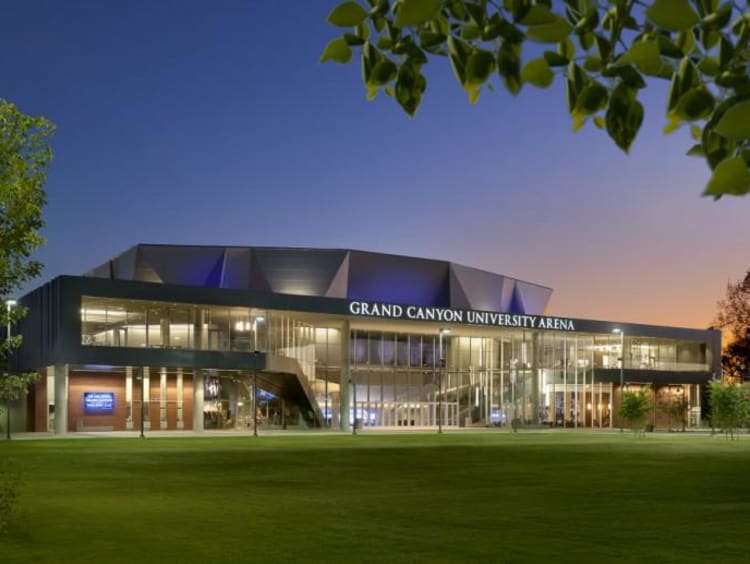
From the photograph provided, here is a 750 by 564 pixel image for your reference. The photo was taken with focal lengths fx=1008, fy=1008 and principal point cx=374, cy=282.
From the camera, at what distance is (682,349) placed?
11244cm

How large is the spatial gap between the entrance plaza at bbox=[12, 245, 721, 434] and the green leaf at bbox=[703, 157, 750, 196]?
6680cm

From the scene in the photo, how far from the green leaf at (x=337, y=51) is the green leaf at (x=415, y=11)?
0.94 m

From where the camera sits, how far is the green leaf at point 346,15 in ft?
11.4

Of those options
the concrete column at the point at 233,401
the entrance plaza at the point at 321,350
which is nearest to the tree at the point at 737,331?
the entrance plaza at the point at 321,350

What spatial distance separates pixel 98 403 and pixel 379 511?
55.8 m

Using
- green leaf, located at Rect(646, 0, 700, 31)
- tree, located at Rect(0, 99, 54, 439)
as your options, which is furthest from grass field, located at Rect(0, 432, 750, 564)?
green leaf, located at Rect(646, 0, 700, 31)

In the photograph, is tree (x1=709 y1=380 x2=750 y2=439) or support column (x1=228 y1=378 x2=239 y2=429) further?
support column (x1=228 y1=378 x2=239 y2=429)

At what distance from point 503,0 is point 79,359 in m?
67.7

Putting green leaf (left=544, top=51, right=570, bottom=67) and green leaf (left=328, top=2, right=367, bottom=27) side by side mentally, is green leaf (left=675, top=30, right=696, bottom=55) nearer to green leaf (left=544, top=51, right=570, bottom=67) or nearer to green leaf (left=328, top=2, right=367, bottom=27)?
green leaf (left=544, top=51, right=570, bottom=67)

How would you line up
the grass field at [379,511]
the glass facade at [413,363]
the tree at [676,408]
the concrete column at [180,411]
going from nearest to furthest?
the grass field at [379,511]
the concrete column at [180,411]
the glass facade at [413,363]
the tree at [676,408]

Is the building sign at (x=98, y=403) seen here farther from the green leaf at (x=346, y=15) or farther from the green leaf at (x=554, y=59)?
the green leaf at (x=554, y=59)

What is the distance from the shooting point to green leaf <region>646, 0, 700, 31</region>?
2.81m

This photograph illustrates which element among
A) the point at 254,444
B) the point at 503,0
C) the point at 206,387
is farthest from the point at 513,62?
the point at 206,387

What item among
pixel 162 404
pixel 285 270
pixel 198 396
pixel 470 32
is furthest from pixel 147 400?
pixel 470 32
